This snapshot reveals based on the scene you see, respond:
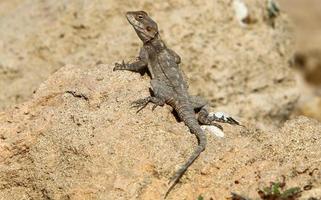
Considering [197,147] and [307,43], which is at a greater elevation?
[197,147]

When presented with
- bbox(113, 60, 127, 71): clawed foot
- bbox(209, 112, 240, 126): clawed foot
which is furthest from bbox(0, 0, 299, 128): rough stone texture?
bbox(209, 112, 240, 126): clawed foot

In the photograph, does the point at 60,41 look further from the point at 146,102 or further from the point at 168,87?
the point at 146,102

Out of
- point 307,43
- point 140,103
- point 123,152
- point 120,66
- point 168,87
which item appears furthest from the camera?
point 307,43

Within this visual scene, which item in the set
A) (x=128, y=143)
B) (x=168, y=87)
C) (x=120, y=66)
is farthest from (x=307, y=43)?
(x=128, y=143)

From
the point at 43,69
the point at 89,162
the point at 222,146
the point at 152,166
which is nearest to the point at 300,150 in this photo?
the point at 222,146

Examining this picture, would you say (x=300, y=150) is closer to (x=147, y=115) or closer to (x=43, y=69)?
(x=147, y=115)

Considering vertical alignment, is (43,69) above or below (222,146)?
below

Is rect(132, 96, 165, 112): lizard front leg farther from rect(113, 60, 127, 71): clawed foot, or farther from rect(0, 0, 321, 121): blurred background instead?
rect(0, 0, 321, 121): blurred background
